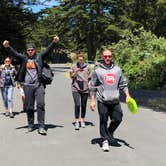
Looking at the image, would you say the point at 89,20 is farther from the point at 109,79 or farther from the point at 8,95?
the point at 109,79

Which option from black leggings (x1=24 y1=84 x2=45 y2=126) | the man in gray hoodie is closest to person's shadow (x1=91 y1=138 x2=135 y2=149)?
the man in gray hoodie


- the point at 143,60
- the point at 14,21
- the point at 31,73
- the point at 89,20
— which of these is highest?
the point at 89,20

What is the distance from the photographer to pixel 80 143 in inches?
385

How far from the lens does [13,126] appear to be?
1222 centimetres

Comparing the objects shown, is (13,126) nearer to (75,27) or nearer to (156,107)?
(156,107)

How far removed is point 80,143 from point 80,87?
233 cm

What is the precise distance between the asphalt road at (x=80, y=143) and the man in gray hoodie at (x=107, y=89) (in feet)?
1.65

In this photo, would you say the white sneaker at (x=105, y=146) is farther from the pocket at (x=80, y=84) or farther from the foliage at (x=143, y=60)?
the foliage at (x=143, y=60)

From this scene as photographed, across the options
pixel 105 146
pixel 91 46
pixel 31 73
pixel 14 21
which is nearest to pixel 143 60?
pixel 31 73

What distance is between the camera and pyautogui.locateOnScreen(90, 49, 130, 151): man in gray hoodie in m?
9.07

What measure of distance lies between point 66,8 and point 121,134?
204 feet

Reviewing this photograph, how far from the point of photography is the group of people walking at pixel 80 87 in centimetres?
911

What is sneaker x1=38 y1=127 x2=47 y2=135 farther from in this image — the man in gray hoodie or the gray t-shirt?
the man in gray hoodie

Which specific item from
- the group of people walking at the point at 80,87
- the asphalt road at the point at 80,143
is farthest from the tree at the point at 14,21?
the asphalt road at the point at 80,143
